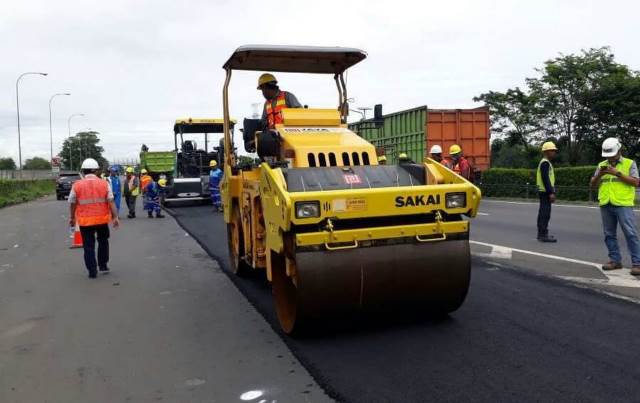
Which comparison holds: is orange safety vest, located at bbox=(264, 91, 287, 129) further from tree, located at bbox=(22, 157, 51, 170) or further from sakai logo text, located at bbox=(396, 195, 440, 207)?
tree, located at bbox=(22, 157, 51, 170)

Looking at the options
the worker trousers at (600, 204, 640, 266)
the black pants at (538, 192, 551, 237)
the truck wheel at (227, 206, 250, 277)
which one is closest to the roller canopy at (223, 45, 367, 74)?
the truck wheel at (227, 206, 250, 277)

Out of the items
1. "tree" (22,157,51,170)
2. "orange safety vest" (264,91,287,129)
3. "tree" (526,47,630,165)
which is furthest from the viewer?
"tree" (22,157,51,170)

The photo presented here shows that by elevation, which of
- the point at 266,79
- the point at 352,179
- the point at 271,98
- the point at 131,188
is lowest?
the point at 131,188

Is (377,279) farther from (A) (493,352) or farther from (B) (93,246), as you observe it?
(B) (93,246)

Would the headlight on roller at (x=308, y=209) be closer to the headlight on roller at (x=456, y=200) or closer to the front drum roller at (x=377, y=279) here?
the front drum roller at (x=377, y=279)

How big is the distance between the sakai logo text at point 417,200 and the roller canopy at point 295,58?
8.67 feet

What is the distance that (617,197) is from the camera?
23.0 feet

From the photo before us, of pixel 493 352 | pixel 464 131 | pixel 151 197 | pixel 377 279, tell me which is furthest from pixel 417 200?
pixel 464 131

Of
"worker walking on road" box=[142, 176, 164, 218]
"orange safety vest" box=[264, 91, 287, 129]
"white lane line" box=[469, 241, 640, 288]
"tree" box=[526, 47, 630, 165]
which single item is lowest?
"white lane line" box=[469, 241, 640, 288]

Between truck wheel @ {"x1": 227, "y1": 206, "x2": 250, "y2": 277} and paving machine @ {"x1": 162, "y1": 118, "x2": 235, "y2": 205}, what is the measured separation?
14361 mm

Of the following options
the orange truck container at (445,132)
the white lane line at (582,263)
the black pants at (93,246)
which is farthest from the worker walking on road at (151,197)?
the white lane line at (582,263)

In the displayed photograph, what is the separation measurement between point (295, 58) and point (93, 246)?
156 inches

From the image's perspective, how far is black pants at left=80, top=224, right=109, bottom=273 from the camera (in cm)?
831

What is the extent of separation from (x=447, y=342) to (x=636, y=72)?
28.4 meters
